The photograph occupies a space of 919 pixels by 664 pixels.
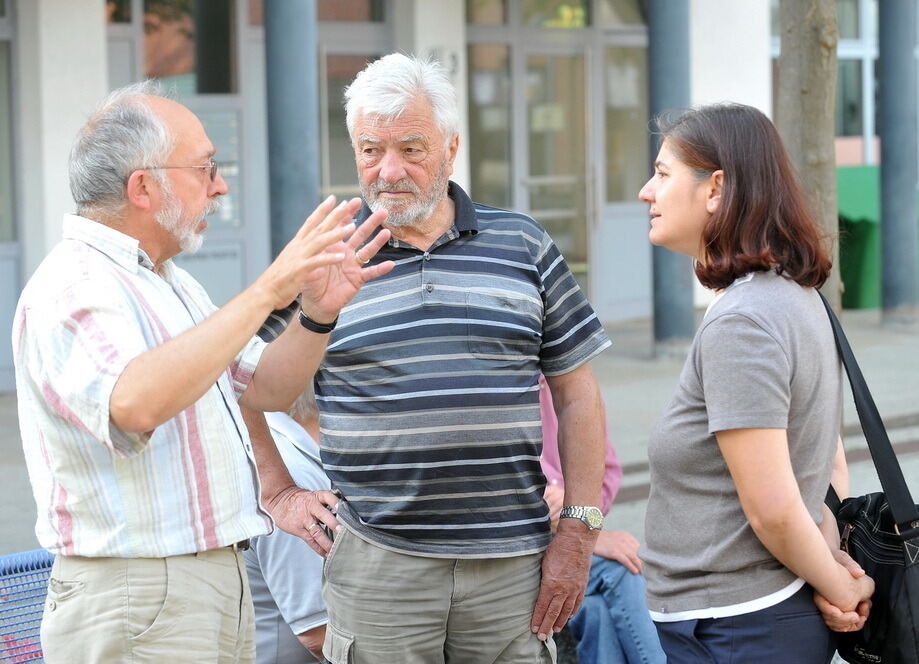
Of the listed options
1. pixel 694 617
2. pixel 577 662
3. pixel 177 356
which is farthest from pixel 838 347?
pixel 577 662

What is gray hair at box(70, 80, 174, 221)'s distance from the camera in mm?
2469

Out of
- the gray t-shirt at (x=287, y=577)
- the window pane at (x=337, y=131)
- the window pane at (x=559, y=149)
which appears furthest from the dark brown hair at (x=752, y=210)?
the window pane at (x=559, y=149)

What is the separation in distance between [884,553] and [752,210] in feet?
2.38

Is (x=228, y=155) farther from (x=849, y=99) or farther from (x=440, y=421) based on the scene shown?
(x=440, y=421)

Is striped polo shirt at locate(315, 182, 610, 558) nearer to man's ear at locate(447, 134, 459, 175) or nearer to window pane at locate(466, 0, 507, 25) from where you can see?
man's ear at locate(447, 134, 459, 175)

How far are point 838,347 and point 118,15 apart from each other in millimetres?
8677

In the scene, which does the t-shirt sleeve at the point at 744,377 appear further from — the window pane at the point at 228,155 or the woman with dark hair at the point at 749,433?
the window pane at the point at 228,155

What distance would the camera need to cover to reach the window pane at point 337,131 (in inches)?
442

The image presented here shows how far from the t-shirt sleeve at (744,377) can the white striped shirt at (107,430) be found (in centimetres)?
92

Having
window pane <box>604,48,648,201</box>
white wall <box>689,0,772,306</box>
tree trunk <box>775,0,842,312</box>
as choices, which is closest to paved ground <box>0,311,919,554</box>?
window pane <box>604,48,648,201</box>

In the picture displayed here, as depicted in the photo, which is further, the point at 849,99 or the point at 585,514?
the point at 849,99

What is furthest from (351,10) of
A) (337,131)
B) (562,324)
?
(562,324)

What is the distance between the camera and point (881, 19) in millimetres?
12375

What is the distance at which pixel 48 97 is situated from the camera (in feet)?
31.4
